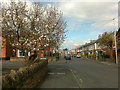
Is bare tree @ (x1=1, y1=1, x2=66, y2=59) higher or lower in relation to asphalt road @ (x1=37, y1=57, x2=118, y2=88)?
higher

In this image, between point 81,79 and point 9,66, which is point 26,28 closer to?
point 81,79

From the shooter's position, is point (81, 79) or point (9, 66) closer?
point (81, 79)

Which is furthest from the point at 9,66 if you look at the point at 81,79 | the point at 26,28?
the point at 81,79

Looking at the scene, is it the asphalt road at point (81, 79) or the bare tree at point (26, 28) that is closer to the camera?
the asphalt road at point (81, 79)

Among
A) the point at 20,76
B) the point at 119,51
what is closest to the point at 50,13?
the point at 20,76

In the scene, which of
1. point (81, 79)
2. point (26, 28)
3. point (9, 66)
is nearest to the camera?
point (81, 79)

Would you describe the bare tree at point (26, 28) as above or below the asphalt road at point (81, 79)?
above

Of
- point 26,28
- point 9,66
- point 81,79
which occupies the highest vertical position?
point 26,28

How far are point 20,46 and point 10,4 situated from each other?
398 centimetres

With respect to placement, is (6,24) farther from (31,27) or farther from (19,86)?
(19,86)

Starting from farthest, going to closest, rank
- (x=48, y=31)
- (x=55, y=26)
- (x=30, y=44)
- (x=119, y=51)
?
(x=119, y=51) < (x=55, y=26) < (x=48, y=31) < (x=30, y=44)

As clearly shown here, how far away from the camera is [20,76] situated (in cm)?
433

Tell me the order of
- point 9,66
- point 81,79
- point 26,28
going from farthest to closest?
1. point 9,66
2. point 26,28
3. point 81,79

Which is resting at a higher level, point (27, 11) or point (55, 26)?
point (27, 11)
